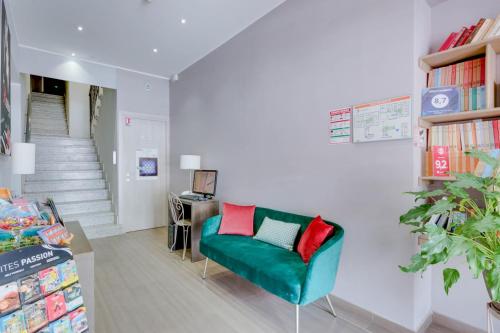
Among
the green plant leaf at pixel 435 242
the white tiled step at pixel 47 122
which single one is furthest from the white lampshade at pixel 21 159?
the white tiled step at pixel 47 122

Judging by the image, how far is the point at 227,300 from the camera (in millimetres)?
2572

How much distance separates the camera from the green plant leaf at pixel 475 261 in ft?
3.76

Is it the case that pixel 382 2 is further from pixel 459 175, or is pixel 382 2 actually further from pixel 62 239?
pixel 62 239

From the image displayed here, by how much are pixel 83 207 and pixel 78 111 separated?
3.51 m

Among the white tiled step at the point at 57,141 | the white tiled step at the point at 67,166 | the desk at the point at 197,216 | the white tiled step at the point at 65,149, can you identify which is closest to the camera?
the desk at the point at 197,216

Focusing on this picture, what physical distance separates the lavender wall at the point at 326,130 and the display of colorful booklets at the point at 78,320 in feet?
6.78

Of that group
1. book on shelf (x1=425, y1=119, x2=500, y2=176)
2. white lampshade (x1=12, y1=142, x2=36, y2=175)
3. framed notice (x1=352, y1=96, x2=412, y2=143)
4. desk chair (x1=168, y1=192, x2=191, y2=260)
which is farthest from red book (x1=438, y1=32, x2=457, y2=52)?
white lampshade (x1=12, y1=142, x2=36, y2=175)

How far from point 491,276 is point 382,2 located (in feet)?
6.95

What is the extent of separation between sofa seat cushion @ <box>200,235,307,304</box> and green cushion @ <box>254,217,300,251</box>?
54mm

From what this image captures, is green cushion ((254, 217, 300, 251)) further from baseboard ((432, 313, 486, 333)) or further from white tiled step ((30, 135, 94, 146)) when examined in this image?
white tiled step ((30, 135, 94, 146))

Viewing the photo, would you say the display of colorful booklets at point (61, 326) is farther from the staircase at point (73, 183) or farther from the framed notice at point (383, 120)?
the staircase at point (73, 183)

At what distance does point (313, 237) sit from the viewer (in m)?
2.28

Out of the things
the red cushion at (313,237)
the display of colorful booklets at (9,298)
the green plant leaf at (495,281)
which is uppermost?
the display of colorful booklets at (9,298)

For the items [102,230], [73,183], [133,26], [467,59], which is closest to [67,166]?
[73,183]
